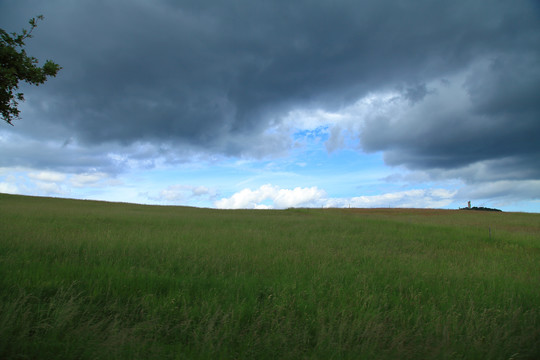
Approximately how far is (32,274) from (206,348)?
14.4ft

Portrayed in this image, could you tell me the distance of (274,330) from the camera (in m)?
4.57

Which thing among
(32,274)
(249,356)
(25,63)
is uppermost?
(25,63)

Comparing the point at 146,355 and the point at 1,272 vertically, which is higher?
the point at 1,272

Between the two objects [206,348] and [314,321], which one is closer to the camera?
[206,348]

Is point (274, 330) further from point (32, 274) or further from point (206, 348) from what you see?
point (32, 274)

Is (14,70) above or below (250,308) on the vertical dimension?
above

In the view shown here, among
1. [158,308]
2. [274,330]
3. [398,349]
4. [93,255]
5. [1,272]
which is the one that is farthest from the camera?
[93,255]

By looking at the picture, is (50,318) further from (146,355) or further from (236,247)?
(236,247)

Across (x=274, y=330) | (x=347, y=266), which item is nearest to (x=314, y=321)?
(x=274, y=330)

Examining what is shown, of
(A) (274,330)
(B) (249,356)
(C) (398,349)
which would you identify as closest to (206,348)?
(B) (249,356)

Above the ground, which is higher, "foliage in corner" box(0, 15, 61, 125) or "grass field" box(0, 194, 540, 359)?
"foliage in corner" box(0, 15, 61, 125)

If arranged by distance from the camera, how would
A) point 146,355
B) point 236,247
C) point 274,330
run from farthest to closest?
1. point 236,247
2. point 274,330
3. point 146,355

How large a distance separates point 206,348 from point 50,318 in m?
2.43

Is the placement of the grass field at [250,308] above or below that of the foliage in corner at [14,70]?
below
